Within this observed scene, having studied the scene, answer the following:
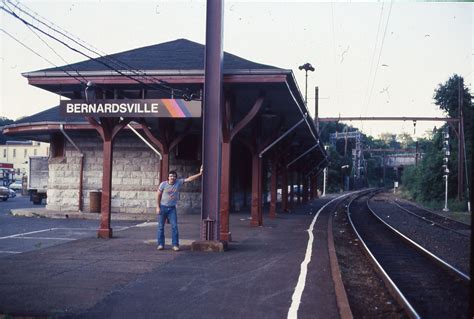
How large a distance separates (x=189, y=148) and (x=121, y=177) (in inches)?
118

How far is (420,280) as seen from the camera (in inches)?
369

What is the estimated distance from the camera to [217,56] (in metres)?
10.4

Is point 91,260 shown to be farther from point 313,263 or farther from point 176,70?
point 176,70

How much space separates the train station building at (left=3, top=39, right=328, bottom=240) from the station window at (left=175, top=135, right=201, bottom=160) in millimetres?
42

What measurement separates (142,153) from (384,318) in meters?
15.2

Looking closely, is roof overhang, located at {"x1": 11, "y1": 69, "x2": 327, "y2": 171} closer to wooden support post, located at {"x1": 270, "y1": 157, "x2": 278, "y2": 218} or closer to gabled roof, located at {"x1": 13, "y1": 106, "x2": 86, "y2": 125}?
wooden support post, located at {"x1": 270, "y1": 157, "x2": 278, "y2": 218}

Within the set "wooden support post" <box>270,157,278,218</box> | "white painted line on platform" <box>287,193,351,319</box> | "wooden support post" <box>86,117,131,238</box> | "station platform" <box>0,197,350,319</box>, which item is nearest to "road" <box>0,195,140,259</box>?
"station platform" <box>0,197,350,319</box>

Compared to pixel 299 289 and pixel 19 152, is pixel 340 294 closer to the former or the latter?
pixel 299 289

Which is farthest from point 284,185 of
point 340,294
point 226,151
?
point 340,294

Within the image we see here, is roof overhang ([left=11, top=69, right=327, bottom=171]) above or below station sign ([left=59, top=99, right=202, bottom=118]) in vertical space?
above

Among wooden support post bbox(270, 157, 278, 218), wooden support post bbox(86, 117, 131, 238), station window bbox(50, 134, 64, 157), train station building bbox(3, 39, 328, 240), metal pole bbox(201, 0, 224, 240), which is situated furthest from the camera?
station window bbox(50, 134, 64, 157)

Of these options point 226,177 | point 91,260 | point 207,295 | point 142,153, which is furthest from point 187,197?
point 207,295

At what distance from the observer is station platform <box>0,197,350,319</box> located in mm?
5812

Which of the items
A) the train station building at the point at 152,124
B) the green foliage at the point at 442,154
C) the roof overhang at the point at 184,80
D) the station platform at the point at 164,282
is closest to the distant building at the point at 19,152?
the green foliage at the point at 442,154
